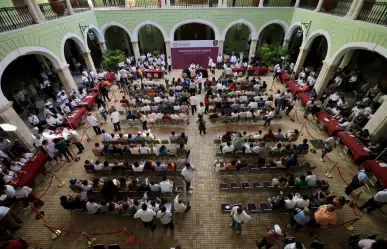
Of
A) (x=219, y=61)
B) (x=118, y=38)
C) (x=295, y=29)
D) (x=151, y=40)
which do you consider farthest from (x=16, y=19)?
(x=295, y=29)

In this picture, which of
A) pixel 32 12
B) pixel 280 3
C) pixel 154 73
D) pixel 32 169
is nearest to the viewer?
pixel 32 169

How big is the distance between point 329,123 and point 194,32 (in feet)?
58.8

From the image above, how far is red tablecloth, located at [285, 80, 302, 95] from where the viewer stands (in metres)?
14.3

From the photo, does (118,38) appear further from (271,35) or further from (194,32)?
(271,35)

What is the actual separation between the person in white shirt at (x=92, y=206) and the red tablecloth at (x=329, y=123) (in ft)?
37.4

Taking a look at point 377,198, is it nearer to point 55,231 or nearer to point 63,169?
point 55,231

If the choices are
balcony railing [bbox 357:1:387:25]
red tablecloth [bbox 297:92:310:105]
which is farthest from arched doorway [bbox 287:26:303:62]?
balcony railing [bbox 357:1:387:25]

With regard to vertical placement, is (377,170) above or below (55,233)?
above

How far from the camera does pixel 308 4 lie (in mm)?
16797

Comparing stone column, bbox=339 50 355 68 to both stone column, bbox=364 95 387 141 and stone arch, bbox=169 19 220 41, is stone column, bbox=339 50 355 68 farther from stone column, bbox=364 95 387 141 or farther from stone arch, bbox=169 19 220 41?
stone arch, bbox=169 19 220 41

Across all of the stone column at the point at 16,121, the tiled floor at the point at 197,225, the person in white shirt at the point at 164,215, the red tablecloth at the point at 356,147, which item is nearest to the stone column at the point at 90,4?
the stone column at the point at 16,121

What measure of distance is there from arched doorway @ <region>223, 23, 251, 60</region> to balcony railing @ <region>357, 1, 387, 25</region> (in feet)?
37.9

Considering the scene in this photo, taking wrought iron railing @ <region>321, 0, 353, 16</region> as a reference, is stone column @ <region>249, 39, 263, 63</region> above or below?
below

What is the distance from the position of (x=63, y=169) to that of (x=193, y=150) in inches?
246
